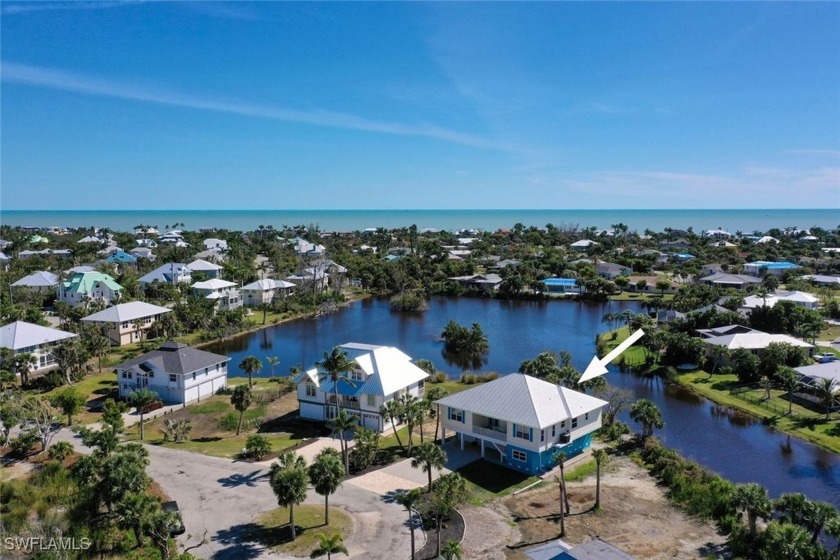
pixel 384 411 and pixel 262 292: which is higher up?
pixel 262 292

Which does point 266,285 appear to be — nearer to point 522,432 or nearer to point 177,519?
point 522,432

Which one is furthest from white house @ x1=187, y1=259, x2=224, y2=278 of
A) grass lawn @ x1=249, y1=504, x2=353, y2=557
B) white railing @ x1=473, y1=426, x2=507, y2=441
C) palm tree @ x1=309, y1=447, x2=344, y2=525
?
palm tree @ x1=309, y1=447, x2=344, y2=525

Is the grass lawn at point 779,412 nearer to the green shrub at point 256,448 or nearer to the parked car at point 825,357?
the parked car at point 825,357

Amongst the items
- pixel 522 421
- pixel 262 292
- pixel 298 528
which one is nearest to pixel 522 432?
pixel 522 421

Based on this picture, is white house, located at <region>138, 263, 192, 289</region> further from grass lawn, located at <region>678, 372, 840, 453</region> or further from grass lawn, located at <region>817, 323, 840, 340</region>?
grass lawn, located at <region>817, 323, 840, 340</region>

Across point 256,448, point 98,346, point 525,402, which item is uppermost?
point 525,402

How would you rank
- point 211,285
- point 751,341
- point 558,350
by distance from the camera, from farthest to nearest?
point 211,285 → point 558,350 → point 751,341
